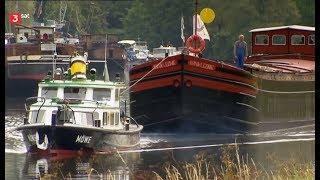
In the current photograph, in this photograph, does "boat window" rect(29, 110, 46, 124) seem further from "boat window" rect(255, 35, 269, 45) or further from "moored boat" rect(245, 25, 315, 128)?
"boat window" rect(255, 35, 269, 45)

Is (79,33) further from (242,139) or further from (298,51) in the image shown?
(242,139)

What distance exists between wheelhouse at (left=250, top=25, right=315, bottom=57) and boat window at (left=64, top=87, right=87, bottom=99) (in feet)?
42.4

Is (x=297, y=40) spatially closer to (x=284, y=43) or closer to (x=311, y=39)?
(x=284, y=43)

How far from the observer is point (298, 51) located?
42.4 meters

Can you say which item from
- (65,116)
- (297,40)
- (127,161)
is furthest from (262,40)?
(127,161)

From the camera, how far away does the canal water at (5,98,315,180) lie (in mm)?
A: 25234

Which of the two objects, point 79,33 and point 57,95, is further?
point 79,33

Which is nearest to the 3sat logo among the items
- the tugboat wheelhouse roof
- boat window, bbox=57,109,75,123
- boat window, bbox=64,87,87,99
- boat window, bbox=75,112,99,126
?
the tugboat wheelhouse roof

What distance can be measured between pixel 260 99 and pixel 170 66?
4.69 m

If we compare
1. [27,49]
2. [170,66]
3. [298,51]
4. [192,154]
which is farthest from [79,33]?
[192,154]

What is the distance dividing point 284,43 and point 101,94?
1345 centimetres

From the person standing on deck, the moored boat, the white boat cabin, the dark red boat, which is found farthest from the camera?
the moored boat

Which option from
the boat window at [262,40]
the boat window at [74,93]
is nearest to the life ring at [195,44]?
the boat window at [74,93]

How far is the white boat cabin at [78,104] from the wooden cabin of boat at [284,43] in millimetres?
12122
